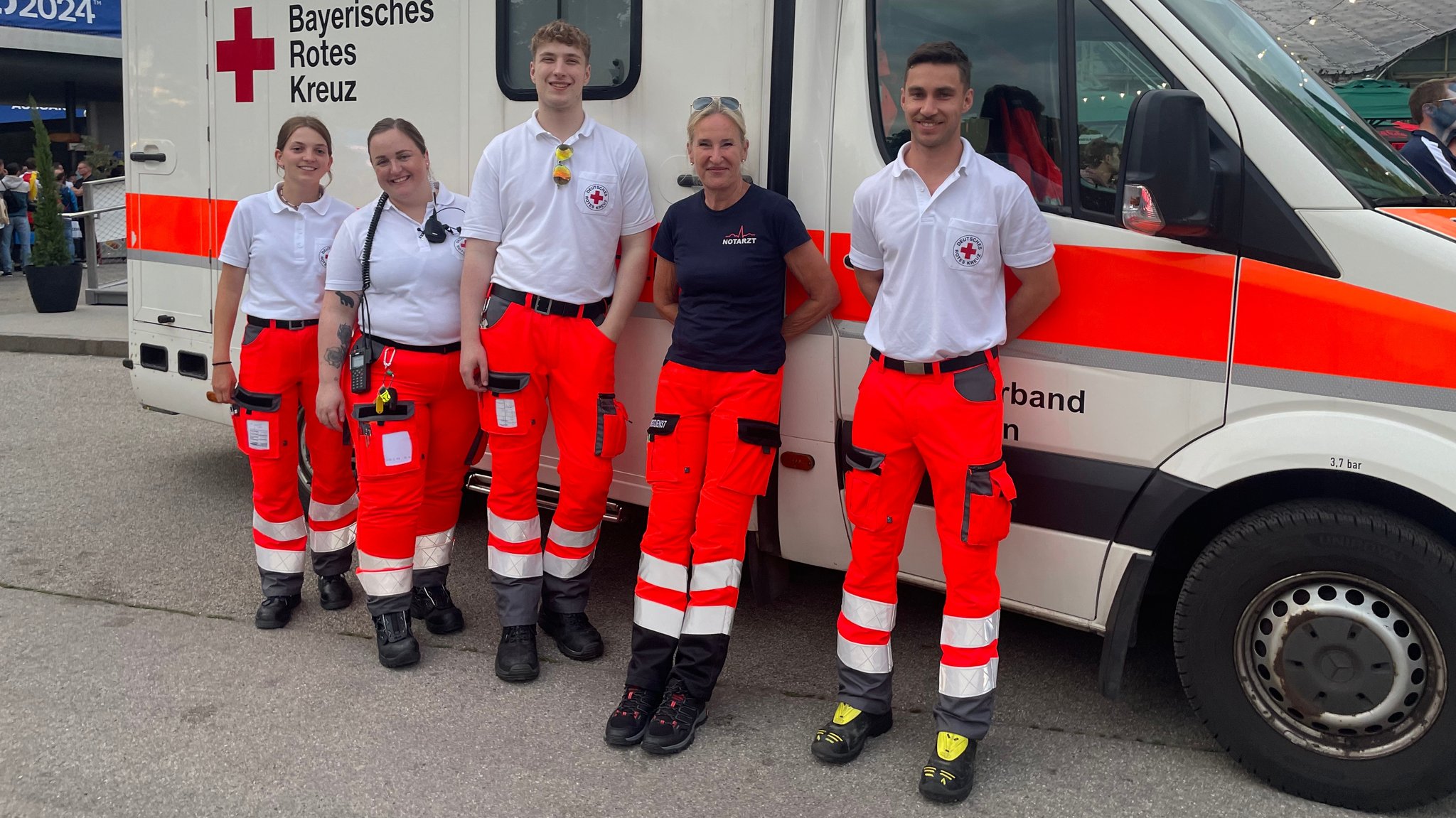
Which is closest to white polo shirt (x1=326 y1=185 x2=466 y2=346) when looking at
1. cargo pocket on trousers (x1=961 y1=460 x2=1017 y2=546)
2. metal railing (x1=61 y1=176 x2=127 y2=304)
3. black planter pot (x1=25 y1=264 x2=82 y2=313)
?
cargo pocket on trousers (x1=961 y1=460 x2=1017 y2=546)

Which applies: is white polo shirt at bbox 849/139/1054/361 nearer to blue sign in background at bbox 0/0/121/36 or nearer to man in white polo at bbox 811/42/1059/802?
man in white polo at bbox 811/42/1059/802

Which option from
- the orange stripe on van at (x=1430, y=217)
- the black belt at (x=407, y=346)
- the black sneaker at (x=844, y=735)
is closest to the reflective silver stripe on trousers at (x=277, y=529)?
the black belt at (x=407, y=346)

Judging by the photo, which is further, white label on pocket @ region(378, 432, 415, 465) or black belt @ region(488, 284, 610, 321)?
white label on pocket @ region(378, 432, 415, 465)

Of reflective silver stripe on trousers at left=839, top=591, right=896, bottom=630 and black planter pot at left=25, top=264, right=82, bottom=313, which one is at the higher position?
black planter pot at left=25, top=264, right=82, bottom=313

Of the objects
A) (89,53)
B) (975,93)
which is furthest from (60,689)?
(89,53)

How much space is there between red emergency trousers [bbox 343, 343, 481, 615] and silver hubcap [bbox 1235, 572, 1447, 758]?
2.66 metres

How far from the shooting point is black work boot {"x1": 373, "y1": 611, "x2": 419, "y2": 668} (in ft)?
13.8

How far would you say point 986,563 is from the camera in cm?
335

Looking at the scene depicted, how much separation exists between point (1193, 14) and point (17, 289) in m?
18.0

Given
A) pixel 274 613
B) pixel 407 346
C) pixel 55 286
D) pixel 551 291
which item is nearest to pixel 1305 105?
pixel 551 291

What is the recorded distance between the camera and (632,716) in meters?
3.68

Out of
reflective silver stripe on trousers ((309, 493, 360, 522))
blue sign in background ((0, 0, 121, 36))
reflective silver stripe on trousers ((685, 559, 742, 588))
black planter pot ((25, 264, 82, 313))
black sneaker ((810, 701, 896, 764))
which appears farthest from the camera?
blue sign in background ((0, 0, 121, 36))

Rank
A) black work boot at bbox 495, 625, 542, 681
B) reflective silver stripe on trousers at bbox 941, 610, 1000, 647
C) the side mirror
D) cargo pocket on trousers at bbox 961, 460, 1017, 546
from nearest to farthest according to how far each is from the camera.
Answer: the side mirror
cargo pocket on trousers at bbox 961, 460, 1017, 546
reflective silver stripe on trousers at bbox 941, 610, 1000, 647
black work boot at bbox 495, 625, 542, 681

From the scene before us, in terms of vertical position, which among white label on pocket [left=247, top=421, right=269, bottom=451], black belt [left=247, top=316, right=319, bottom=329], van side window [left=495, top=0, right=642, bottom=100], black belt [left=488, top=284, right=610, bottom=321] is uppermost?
van side window [left=495, top=0, right=642, bottom=100]
